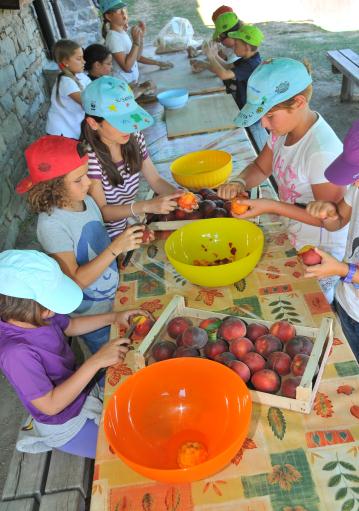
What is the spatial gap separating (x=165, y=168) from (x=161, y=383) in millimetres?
2209

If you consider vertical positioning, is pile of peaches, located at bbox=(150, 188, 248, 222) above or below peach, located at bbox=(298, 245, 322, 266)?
below

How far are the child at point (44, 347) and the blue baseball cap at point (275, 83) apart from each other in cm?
112

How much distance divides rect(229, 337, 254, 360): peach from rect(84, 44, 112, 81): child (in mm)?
4157

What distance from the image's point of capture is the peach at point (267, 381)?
140 cm

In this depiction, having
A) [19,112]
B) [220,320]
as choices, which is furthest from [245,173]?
[19,112]

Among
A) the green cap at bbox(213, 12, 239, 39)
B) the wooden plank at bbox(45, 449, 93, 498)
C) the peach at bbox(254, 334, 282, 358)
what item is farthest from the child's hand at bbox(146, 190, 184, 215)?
the green cap at bbox(213, 12, 239, 39)

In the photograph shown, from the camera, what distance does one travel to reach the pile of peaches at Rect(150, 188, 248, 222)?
232 centimetres

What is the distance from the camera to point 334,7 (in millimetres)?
12656

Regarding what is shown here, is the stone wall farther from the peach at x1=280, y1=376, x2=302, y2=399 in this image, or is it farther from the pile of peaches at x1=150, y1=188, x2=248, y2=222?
the peach at x1=280, y1=376, x2=302, y2=399

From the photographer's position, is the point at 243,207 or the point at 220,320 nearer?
the point at 220,320

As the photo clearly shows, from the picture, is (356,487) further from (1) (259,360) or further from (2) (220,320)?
(2) (220,320)

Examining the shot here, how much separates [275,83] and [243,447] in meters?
1.52

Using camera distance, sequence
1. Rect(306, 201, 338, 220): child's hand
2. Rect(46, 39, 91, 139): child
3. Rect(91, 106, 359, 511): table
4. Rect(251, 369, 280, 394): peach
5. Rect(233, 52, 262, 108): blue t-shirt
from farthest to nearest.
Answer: Rect(233, 52, 262, 108): blue t-shirt
Rect(46, 39, 91, 139): child
Rect(306, 201, 338, 220): child's hand
Rect(251, 369, 280, 394): peach
Rect(91, 106, 359, 511): table

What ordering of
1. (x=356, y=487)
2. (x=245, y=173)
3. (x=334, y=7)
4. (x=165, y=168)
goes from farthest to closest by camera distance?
(x=334, y=7) < (x=165, y=168) < (x=245, y=173) < (x=356, y=487)
